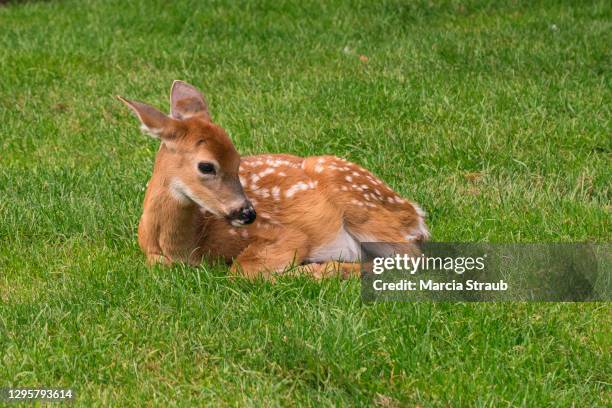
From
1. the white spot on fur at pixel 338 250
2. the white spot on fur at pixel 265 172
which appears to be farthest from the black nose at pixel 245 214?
the white spot on fur at pixel 265 172

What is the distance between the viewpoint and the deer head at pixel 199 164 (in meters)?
5.04

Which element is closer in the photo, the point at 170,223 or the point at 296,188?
the point at 170,223

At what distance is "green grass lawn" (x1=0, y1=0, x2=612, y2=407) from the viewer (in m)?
4.21

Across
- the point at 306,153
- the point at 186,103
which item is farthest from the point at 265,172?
the point at 306,153

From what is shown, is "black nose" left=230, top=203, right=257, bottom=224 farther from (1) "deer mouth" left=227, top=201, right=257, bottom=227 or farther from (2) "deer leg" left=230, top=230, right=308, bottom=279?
(2) "deer leg" left=230, top=230, right=308, bottom=279

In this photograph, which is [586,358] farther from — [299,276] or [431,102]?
[431,102]

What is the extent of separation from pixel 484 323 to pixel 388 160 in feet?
8.27

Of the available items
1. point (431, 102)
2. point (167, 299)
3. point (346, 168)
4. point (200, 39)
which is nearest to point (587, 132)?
point (431, 102)

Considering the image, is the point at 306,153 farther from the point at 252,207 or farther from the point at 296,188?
the point at 252,207

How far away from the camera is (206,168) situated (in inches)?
199

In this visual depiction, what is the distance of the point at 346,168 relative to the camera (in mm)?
5734

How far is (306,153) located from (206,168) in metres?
2.13

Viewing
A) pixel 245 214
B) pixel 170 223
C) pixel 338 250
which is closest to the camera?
pixel 245 214

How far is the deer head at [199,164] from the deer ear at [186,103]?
187 millimetres
